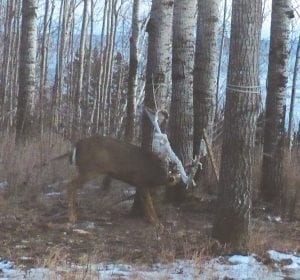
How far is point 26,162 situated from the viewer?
456 inches

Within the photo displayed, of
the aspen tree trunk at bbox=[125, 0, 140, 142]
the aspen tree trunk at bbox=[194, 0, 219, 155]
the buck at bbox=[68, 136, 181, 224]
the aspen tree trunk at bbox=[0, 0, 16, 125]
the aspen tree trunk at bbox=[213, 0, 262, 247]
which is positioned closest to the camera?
the aspen tree trunk at bbox=[213, 0, 262, 247]

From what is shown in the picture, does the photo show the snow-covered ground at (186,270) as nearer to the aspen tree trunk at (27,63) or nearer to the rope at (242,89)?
the rope at (242,89)

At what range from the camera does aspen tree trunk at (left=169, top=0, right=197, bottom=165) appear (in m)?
9.64

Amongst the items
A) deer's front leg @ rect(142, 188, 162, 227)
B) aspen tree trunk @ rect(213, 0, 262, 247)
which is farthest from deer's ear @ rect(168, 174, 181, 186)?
aspen tree trunk @ rect(213, 0, 262, 247)

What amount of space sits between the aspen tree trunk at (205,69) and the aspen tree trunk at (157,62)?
1404 mm

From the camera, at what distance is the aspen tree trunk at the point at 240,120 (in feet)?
22.9

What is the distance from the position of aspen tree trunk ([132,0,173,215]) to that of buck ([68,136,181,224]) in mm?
302

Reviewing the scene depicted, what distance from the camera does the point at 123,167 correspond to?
28.0ft

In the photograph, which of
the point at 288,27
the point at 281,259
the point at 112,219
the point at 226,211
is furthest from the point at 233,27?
the point at 288,27

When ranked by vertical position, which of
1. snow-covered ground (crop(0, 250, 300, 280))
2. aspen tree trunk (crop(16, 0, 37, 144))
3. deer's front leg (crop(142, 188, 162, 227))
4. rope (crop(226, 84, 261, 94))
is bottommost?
snow-covered ground (crop(0, 250, 300, 280))

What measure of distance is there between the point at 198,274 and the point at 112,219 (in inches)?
108

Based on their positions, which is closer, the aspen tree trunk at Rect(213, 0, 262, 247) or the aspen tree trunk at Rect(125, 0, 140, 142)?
the aspen tree trunk at Rect(213, 0, 262, 247)

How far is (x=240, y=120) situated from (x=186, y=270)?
171cm

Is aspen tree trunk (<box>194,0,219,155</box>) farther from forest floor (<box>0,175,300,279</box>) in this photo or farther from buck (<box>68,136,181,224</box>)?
buck (<box>68,136,181,224</box>)
